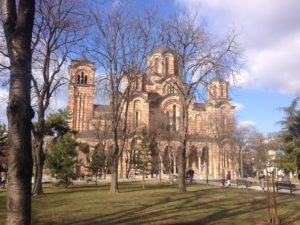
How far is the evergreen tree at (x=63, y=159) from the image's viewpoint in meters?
28.6

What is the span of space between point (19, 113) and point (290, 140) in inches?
1448

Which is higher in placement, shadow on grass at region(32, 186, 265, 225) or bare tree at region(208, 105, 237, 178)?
bare tree at region(208, 105, 237, 178)

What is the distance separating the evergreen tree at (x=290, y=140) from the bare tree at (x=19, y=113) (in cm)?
3457

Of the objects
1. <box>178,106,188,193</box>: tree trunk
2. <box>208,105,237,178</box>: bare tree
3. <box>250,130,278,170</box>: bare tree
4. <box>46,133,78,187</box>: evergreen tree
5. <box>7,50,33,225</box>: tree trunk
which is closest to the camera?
<box>7,50,33,225</box>: tree trunk

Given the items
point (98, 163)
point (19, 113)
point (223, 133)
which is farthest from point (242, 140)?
point (19, 113)

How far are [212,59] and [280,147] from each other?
65.4 ft

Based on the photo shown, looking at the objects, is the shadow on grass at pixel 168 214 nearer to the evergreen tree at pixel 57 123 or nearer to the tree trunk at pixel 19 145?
the tree trunk at pixel 19 145

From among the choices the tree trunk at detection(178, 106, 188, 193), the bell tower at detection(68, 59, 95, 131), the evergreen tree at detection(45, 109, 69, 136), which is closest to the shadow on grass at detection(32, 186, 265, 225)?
the tree trunk at detection(178, 106, 188, 193)

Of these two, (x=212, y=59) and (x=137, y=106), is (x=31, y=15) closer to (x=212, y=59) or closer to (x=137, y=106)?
(x=212, y=59)

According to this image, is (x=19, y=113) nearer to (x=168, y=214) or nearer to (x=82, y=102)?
(x=168, y=214)

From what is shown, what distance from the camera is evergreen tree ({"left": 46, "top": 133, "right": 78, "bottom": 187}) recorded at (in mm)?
28594

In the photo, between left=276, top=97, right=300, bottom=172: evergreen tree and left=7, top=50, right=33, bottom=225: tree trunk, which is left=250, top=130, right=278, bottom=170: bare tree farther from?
left=7, top=50, right=33, bottom=225: tree trunk

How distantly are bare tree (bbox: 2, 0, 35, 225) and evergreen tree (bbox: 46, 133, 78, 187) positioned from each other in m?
23.0

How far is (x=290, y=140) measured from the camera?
38.3 metres
